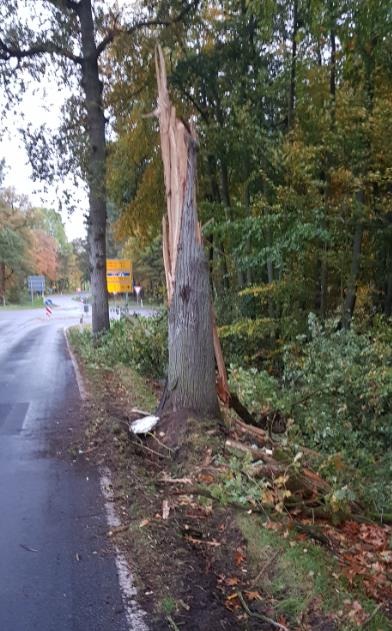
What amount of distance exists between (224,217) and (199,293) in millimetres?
6691

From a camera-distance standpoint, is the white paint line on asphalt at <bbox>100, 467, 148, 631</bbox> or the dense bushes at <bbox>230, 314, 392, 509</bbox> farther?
the dense bushes at <bbox>230, 314, 392, 509</bbox>

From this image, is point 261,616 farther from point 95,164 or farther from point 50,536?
point 95,164

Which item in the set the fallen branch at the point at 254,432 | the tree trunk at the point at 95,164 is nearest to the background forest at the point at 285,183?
the tree trunk at the point at 95,164

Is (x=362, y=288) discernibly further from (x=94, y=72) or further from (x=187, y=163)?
(x=94, y=72)

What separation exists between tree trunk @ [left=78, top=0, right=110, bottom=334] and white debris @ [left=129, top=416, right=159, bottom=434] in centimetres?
1053

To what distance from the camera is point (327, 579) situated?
3.65 m

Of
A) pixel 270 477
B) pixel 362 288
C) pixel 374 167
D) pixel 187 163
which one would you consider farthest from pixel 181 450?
pixel 362 288

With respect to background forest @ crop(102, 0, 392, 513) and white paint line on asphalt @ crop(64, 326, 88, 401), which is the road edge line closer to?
background forest @ crop(102, 0, 392, 513)

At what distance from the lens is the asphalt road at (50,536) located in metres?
3.56

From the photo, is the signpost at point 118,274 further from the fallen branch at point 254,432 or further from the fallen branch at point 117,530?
the fallen branch at point 117,530

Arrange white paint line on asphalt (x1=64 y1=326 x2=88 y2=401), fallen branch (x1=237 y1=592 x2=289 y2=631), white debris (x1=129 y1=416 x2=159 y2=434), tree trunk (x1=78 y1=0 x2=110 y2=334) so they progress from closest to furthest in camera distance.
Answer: fallen branch (x1=237 y1=592 x2=289 y2=631), white debris (x1=129 y1=416 x2=159 y2=434), white paint line on asphalt (x1=64 y1=326 x2=88 y2=401), tree trunk (x1=78 y1=0 x2=110 y2=334)

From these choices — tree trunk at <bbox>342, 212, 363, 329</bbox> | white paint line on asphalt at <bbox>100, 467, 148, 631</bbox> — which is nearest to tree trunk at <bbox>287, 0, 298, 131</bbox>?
tree trunk at <bbox>342, 212, 363, 329</bbox>

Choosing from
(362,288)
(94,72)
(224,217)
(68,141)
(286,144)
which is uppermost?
(94,72)

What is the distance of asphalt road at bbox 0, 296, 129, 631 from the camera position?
3.56 m
